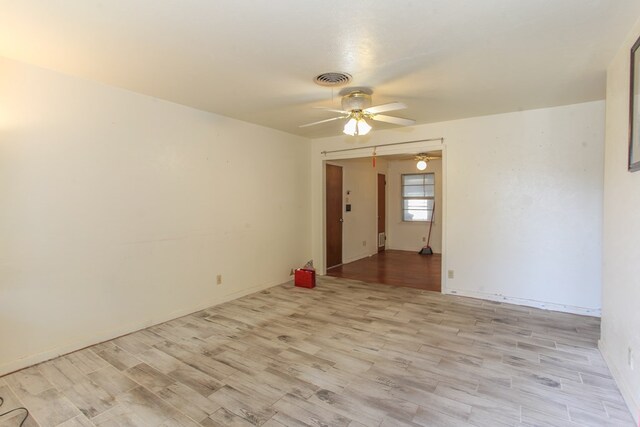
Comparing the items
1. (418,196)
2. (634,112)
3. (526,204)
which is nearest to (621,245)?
(634,112)

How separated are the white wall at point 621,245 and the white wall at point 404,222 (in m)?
5.37

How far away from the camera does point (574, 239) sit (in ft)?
12.7

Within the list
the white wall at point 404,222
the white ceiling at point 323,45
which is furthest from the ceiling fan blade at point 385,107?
the white wall at point 404,222

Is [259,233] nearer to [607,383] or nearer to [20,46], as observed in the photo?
[20,46]

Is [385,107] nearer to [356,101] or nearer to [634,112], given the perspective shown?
[356,101]

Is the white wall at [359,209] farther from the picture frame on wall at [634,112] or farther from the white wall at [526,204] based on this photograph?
the picture frame on wall at [634,112]

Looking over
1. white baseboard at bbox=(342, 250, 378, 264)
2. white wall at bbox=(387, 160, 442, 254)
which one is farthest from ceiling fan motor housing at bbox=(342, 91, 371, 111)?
white wall at bbox=(387, 160, 442, 254)

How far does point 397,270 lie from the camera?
623 centimetres

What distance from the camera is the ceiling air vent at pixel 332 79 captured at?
2.86 m

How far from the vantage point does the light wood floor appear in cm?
208

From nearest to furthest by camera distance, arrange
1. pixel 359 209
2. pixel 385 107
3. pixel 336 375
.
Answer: pixel 336 375 < pixel 385 107 < pixel 359 209

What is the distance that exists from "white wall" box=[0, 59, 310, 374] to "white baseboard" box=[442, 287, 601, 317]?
2.95m

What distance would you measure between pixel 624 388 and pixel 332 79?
3140mm

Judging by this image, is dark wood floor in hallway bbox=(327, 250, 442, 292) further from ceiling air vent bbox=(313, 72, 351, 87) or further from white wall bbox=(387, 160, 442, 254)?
ceiling air vent bbox=(313, 72, 351, 87)
